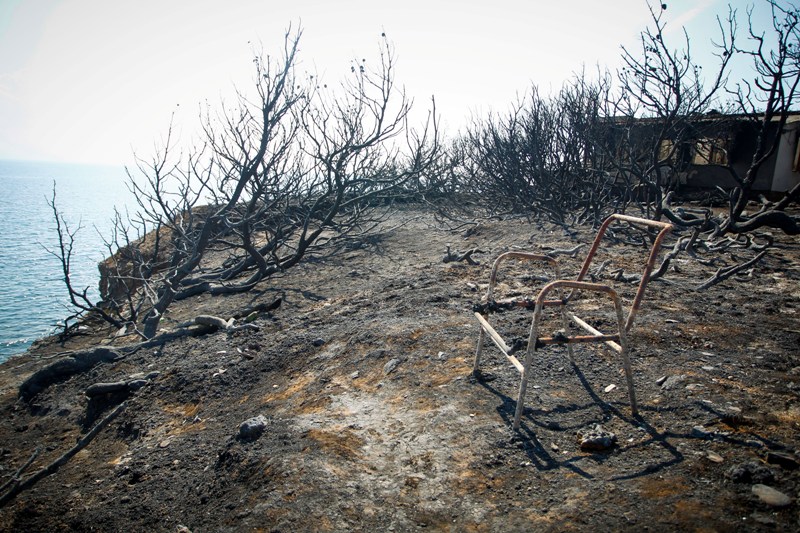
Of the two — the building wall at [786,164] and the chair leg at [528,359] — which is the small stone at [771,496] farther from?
the building wall at [786,164]

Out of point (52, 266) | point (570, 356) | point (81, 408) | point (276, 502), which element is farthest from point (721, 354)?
point (52, 266)

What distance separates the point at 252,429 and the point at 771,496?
2436 millimetres

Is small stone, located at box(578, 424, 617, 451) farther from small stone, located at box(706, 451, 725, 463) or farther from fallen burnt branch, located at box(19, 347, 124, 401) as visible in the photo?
fallen burnt branch, located at box(19, 347, 124, 401)

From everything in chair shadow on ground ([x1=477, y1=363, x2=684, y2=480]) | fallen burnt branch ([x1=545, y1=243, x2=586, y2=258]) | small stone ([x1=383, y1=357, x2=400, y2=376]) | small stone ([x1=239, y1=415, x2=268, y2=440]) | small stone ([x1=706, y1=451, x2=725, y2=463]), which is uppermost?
fallen burnt branch ([x1=545, y1=243, x2=586, y2=258])

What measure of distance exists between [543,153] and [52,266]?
71.1 ft

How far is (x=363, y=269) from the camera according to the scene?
26.1 feet

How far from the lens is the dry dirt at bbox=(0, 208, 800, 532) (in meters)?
1.95

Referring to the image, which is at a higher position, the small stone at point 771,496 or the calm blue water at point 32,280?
the small stone at point 771,496

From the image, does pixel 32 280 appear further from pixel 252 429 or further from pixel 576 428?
pixel 576 428

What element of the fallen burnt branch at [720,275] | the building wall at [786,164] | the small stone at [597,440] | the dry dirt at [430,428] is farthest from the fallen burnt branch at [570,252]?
the building wall at [786,164]

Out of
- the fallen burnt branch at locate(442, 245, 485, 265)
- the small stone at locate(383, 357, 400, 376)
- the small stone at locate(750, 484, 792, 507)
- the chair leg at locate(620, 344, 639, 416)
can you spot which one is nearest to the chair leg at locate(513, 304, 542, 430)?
the chair leg at locate(620, 344, 639, 416)

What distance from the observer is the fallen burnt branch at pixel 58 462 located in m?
3.12

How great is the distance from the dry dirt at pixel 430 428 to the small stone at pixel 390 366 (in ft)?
0.05

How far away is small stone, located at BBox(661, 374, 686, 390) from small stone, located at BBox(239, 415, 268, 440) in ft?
7.56
